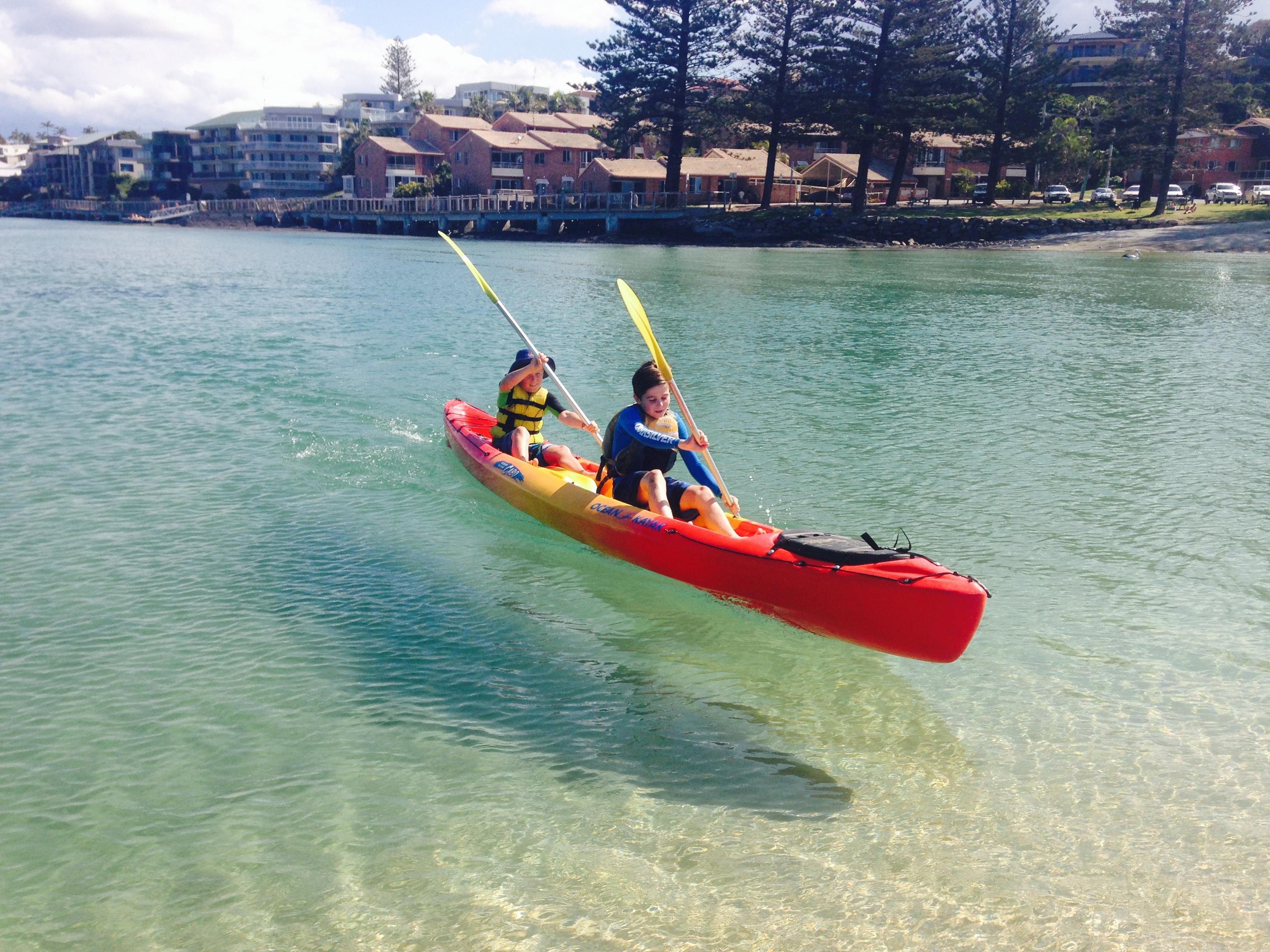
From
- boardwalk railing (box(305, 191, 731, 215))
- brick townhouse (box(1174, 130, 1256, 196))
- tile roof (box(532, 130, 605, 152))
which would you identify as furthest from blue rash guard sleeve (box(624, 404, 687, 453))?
tile roof (box(532, 130, 605, 152))

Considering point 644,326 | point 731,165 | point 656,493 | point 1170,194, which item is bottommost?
point 656,493

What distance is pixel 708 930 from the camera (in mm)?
4477

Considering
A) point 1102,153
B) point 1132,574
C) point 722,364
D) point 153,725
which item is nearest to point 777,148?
point 1102,153

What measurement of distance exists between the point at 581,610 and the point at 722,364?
38.3ft

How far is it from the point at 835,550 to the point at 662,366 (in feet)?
9.37

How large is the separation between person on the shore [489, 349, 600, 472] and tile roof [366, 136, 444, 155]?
77.1 m

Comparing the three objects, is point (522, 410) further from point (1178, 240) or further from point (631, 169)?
point (631, 169)

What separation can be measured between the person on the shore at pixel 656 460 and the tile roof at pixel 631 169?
6010 cm

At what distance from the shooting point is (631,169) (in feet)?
218

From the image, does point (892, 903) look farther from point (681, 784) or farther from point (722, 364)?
point (722, 364)

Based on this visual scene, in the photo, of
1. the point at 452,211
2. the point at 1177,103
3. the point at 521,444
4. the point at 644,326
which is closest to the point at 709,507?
the point at 644,326

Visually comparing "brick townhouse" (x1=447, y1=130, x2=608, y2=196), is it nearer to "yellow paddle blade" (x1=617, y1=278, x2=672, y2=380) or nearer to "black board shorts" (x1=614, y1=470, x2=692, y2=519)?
"yellow paddle blade" (x1=617, y1=278, x2=672, y2=380)

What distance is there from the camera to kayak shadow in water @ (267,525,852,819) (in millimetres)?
5637

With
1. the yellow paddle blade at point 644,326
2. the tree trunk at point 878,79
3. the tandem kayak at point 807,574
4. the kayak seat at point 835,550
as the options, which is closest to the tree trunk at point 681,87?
the tree trunk at point 878,79
